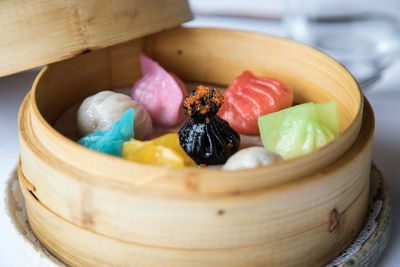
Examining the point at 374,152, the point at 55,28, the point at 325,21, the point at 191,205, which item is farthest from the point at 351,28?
the point at 191,205

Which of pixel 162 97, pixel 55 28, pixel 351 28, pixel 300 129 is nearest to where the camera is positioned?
pixel 300 129

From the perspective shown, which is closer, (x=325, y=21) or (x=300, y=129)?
(x=300, y=129)

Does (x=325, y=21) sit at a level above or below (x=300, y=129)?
below

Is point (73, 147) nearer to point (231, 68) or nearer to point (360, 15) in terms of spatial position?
point (231, 68)

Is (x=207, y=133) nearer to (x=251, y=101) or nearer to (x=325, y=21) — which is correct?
(x=251, y=101)

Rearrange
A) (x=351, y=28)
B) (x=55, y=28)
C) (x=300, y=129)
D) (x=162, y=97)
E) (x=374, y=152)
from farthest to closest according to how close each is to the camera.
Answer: (x=351, y=28), (x=374, y=152), (x=162, y=97), (x=55, y=28), (x=300, y=129)


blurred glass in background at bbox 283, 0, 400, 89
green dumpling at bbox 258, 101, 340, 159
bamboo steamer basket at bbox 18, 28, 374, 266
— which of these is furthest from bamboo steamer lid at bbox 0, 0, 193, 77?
blurred glass in background at bbox 283, 0, 400, 89
